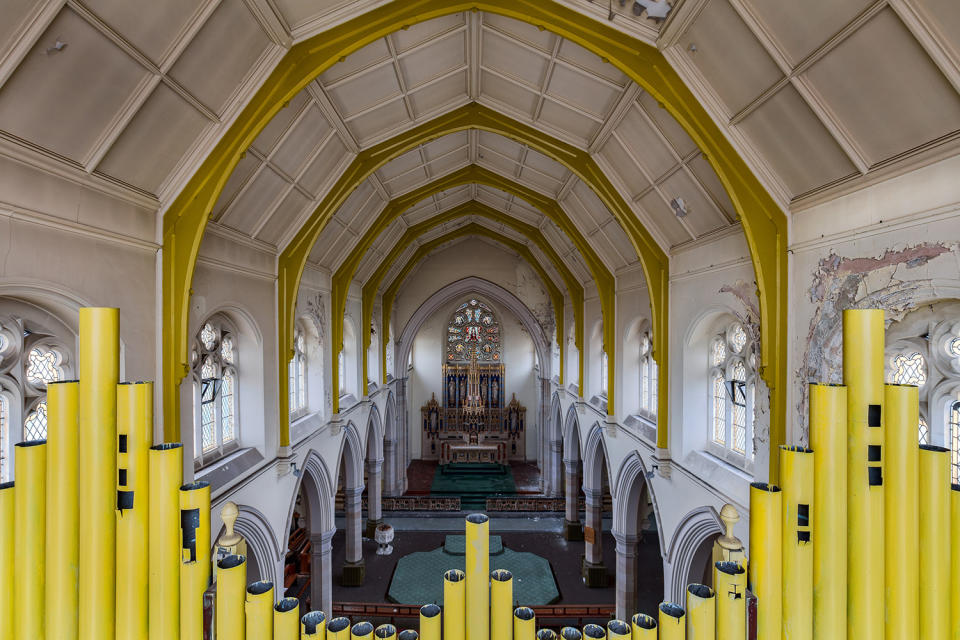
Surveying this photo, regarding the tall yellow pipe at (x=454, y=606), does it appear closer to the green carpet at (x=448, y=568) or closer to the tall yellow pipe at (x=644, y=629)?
the tall yellow pipe at (x=644, y=629)

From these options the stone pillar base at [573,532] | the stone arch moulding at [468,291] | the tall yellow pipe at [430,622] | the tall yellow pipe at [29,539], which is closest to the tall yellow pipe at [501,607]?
the tall yellow pipe at [430,622]

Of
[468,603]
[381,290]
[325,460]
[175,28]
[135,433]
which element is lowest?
[325,460]

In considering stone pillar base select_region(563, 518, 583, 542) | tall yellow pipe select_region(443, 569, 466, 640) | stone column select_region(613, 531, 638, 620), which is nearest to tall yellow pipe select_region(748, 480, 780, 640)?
tall yellow pipe select_region(443, 569, 466, 640)

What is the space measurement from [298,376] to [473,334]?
1333cm

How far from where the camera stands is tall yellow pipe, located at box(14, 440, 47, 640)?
3.11 m

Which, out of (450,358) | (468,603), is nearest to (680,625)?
(468,603)

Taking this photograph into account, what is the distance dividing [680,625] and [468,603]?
136 cm

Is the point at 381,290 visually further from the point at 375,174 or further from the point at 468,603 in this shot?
the point at 468,603

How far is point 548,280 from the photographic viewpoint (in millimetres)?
18672

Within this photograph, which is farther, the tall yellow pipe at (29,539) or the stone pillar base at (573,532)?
the stone pillar base at (573,532)

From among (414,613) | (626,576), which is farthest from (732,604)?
(414,613)

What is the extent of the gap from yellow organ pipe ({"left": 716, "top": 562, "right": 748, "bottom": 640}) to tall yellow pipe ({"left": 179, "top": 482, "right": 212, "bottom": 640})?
315cm

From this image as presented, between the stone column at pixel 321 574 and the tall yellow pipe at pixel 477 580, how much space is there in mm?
9601

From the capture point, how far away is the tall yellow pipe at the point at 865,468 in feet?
9.61
